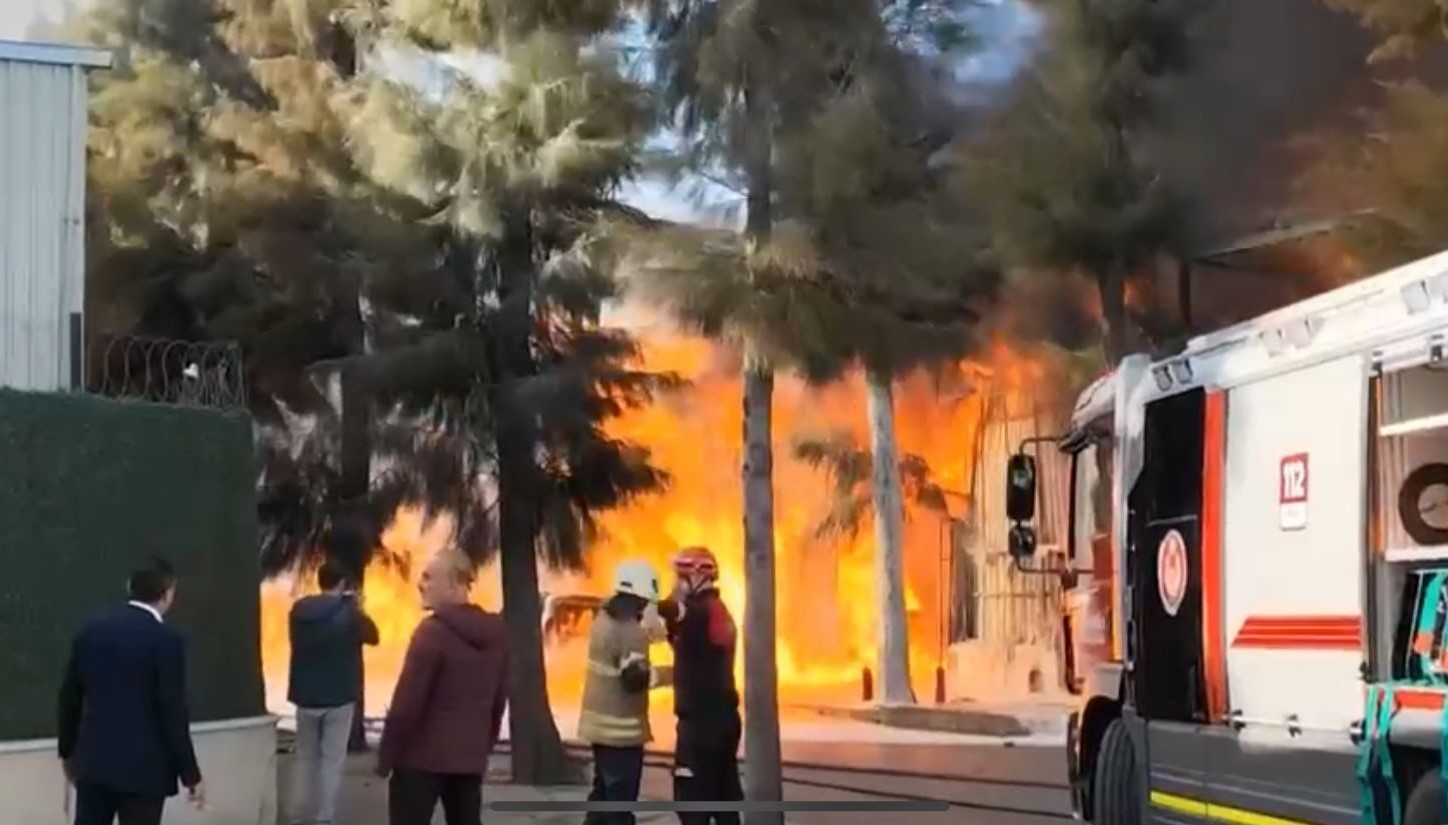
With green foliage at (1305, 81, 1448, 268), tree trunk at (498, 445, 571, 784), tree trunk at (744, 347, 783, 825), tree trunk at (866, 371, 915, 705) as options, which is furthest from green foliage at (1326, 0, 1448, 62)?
tree trunk at (866, 371, 915, 705)

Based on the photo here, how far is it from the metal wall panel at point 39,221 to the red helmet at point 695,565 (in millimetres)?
4690

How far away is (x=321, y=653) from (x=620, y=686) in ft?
7.40

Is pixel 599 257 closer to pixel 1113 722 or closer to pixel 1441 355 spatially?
pixel 1113 722

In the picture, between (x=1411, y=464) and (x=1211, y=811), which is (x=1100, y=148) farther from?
(x=1411, y=464)

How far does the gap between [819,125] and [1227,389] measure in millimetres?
4450

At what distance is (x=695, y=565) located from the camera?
436 inches

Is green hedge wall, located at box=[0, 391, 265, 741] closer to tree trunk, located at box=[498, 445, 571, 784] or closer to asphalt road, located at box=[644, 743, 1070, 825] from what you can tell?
asphalt road, located at box=[644, 743, 1070, 825]

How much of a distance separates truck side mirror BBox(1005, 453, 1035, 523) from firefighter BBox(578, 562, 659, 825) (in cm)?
289

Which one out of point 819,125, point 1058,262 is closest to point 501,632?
point 819,125

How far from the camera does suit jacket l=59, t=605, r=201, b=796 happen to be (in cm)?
845

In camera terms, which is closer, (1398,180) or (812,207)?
(812,207)

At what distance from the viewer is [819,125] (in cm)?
1410

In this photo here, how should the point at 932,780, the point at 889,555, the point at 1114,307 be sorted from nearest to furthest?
the point at 1114,307, the point at 932,780, the point at 889,555

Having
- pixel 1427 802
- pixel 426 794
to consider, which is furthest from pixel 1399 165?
pixel 426 794
